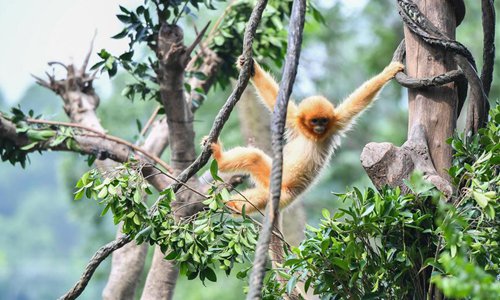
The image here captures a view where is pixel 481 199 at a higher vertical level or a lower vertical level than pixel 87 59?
lower

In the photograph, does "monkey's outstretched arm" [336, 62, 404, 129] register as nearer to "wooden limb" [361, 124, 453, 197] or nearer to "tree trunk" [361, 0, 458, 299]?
"tree trunk" [361, 0, 458, 299]

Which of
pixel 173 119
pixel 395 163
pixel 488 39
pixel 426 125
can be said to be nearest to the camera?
pixel 395 163

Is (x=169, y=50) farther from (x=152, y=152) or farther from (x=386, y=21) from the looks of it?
(x=386, y=21)

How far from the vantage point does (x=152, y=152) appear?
4289mm

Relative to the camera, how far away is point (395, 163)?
2.29 meters

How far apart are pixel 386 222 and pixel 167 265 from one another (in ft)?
5.58

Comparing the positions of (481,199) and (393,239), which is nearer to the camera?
(481,199)

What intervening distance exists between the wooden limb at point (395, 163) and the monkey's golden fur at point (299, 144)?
1303 millimetres

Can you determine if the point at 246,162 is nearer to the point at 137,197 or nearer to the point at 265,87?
the point at 265,87

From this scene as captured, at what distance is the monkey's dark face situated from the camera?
3973 mm

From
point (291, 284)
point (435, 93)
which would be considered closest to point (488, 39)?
point (435, 93)

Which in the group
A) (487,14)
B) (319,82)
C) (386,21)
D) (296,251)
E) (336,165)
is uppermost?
(386,21)

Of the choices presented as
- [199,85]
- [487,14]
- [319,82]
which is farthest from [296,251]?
[319,82]

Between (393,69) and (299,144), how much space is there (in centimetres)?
122
